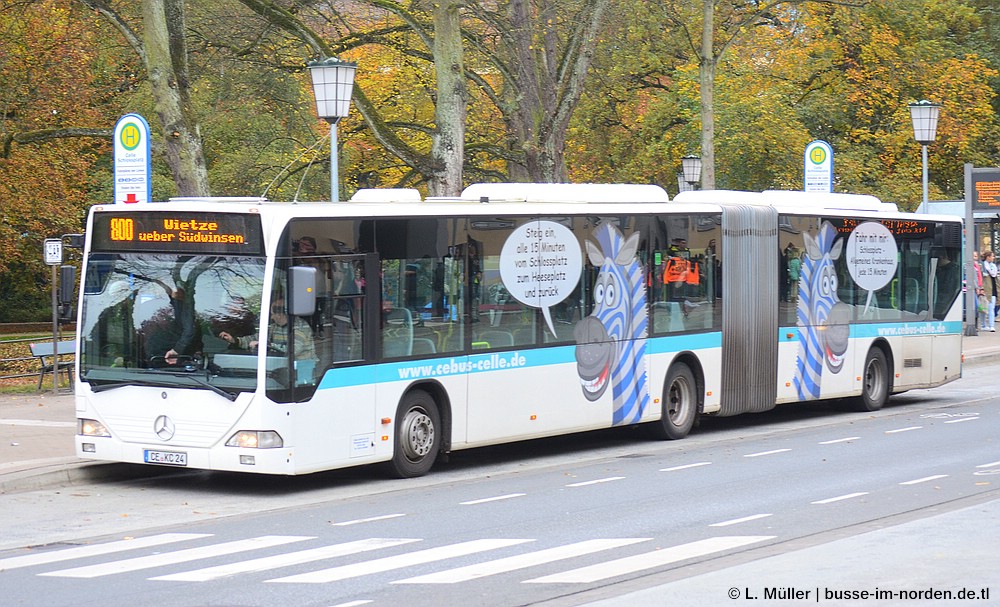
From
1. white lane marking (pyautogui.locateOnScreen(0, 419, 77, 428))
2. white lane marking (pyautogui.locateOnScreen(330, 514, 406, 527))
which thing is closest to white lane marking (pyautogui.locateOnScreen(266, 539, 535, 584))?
white lane marking (pyautogui.locateOnScreen(330, 514, 406, 527))

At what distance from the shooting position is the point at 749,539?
1071cm

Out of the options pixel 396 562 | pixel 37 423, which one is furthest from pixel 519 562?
pixel 37 423

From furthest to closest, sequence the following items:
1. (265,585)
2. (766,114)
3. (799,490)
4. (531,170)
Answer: (766,114)
(531,170)
(799,490)
(265,585)

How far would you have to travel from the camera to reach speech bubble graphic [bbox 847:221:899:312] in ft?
71.9

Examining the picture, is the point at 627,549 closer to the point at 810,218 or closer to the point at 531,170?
the point at 810,218

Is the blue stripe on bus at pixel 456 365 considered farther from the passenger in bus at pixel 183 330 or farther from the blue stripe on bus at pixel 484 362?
the passenger in bus at pixel 183 330

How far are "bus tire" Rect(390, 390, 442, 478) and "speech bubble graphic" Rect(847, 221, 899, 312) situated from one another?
9084 mm

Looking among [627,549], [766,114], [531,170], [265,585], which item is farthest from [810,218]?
[766,114]

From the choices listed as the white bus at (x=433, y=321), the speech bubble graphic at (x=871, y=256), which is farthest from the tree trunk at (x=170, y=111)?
the speech bubble graphic at (x=871, y=256)

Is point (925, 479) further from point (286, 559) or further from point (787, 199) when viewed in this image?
point (787, 199)

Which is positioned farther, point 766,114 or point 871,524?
point 766,114

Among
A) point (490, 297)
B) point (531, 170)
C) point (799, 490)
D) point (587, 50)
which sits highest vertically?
point (587, 50)

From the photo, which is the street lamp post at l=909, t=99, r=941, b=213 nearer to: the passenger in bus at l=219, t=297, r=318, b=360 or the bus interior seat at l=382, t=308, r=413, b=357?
the bus interior seat at l=382, t=308, r=413, b=357

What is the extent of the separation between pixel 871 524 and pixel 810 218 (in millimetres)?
10353
